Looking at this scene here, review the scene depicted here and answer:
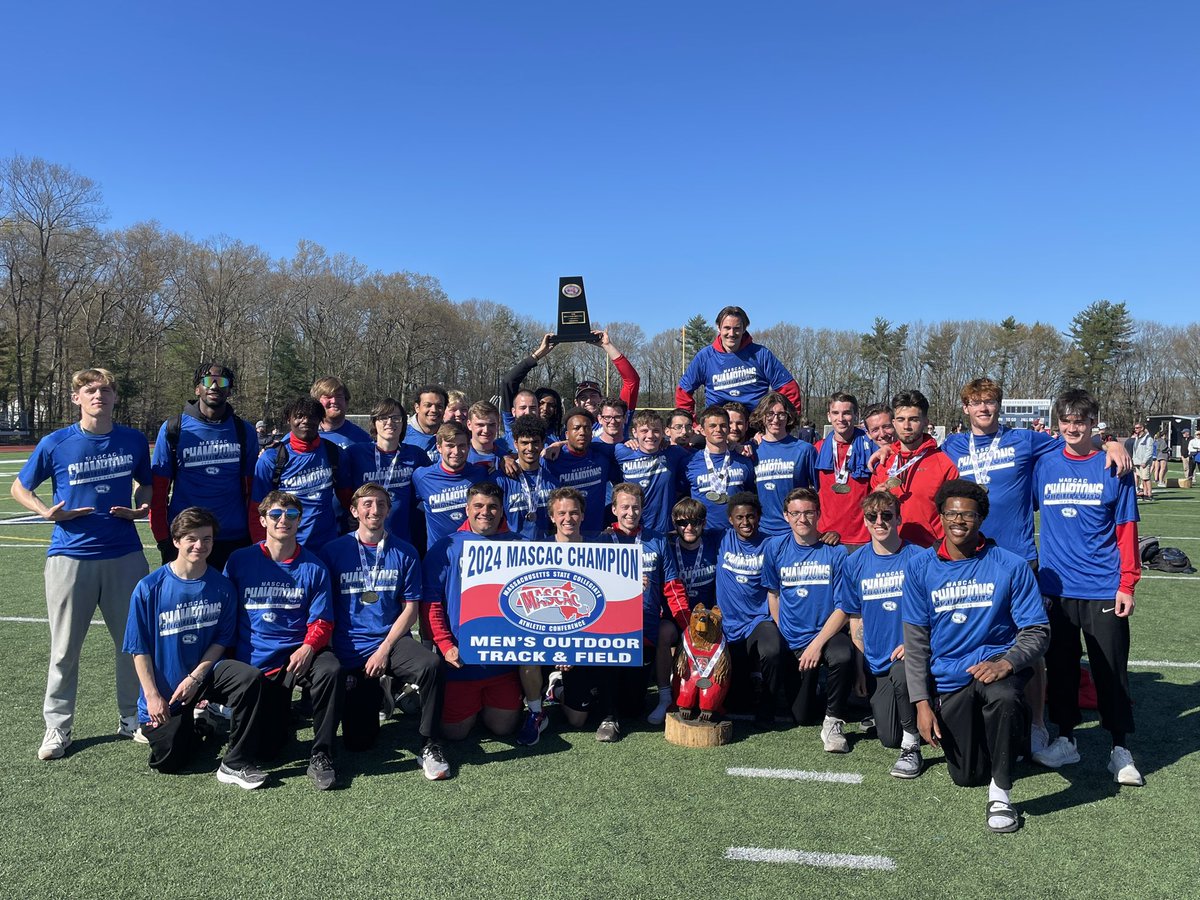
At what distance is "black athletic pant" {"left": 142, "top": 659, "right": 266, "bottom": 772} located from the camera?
4434 millimetres

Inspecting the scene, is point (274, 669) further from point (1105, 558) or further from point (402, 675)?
point (1105, 558)

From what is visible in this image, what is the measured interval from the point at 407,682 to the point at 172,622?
1.38 m

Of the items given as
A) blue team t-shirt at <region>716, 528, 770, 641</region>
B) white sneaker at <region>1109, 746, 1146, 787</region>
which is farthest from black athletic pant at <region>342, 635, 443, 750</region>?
white sneaker at <region>1109, 746, 1146, 787</region>

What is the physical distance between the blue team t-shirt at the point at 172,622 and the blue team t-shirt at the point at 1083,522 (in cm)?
500

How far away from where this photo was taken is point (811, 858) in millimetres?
3602

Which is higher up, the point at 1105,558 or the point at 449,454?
the point at 449,454

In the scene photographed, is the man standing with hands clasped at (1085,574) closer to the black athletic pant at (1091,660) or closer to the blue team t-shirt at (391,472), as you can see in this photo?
the black athletic pant at (1091,660)

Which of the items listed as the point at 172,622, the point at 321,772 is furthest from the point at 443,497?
the point at 321,772

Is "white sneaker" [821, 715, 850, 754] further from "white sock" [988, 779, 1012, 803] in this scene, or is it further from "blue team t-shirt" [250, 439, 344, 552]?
"blue team t-shirt" [250, 439, 344, 552]

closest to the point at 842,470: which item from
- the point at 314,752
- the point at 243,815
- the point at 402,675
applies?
the point at 402,675

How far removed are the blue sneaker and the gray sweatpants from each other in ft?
8.12

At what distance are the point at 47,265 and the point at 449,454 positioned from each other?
6517 centimetres

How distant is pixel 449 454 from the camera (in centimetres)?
580

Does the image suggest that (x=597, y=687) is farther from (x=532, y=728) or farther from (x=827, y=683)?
(x=827, y=683)
